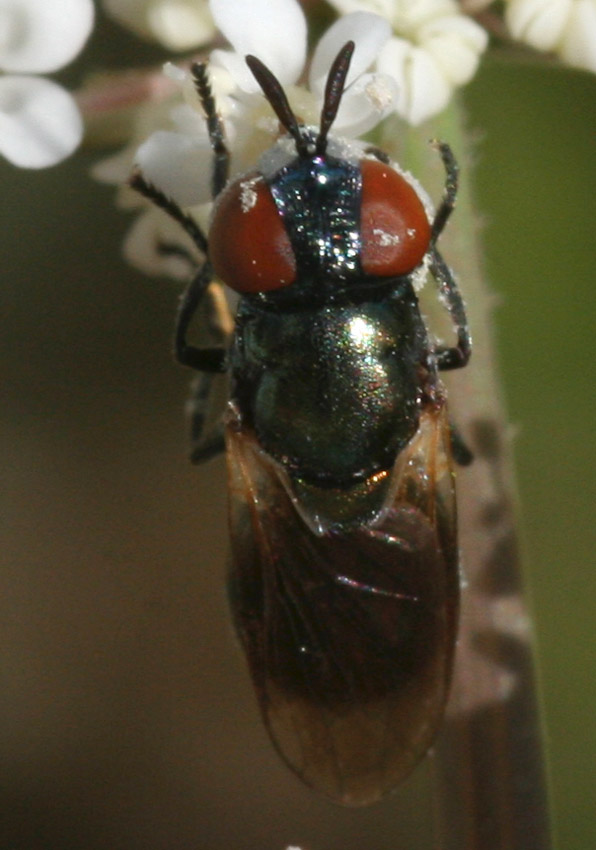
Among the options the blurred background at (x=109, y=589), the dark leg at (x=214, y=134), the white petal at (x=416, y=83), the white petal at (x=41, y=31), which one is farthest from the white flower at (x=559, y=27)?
the blurred background at (x=109, y=589)

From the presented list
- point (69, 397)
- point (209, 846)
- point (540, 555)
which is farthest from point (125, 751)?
point (540, 555)

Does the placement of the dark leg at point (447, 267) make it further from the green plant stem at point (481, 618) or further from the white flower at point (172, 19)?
the white flower at point (172, 19)

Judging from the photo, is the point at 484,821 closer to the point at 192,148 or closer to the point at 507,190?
the point at 192,148

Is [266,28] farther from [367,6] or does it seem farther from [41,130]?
[41,130]

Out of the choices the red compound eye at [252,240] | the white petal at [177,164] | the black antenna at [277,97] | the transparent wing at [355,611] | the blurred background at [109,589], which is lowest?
the blurred background at [109,589]

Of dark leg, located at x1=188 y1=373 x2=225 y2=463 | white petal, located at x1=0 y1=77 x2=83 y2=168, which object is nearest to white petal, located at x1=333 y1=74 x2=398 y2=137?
white petal, located at x1=0 y1=77 x2=83 y2=168

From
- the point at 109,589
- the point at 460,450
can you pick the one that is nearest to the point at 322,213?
the point at 460,450

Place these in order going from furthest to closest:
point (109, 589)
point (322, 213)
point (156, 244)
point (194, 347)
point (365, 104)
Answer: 1. point (109, 589)
2. point (156, 244)
3. point (194, 347)
4. point (365, 104)
5. point (322, 213)
